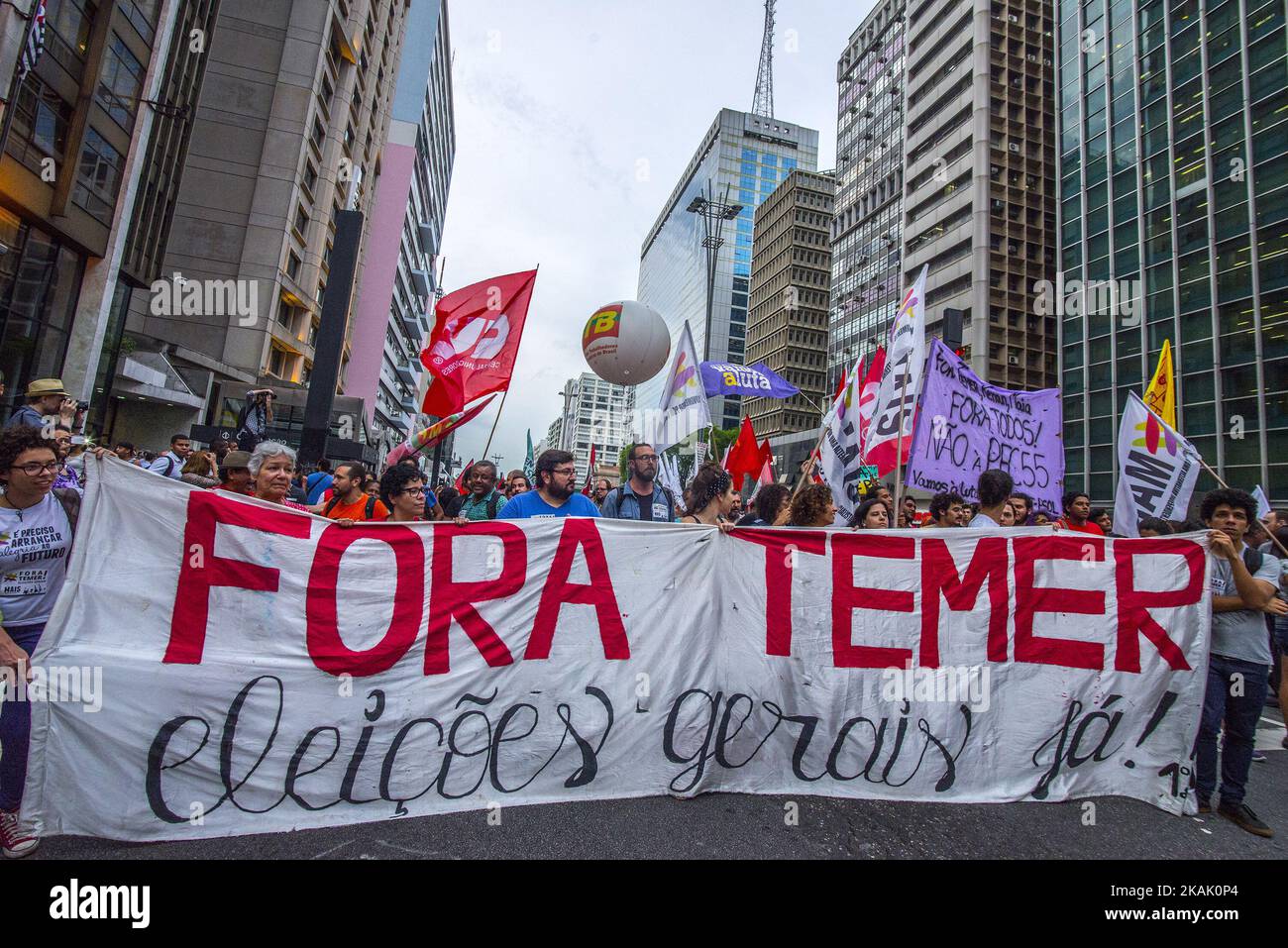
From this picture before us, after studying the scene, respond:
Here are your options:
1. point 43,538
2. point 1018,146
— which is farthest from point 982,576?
point 1018,146

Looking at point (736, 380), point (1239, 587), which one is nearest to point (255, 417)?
point (736, 380)

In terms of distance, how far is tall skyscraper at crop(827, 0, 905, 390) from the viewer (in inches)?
2479

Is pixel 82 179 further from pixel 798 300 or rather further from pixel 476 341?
pixel 798 300

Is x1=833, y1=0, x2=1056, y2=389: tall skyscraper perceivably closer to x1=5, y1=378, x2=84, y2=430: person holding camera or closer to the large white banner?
→ the large white banner

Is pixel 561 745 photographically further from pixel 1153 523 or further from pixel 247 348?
pixel 247 348

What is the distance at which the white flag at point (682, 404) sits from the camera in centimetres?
850

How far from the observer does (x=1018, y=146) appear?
170 ft

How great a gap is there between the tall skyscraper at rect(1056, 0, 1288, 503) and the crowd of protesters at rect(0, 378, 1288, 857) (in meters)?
30.4

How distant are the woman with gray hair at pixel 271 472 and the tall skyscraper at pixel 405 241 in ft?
143

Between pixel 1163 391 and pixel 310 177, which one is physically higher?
pixel 310 177

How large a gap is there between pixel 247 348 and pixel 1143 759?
36537mm

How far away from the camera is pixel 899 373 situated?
7.22 m

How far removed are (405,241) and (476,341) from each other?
2392 inches

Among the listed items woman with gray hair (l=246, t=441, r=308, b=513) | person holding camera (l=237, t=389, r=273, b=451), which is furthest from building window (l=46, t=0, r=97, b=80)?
woman with gray hair (l=246, t=441, r=308, b=513)
